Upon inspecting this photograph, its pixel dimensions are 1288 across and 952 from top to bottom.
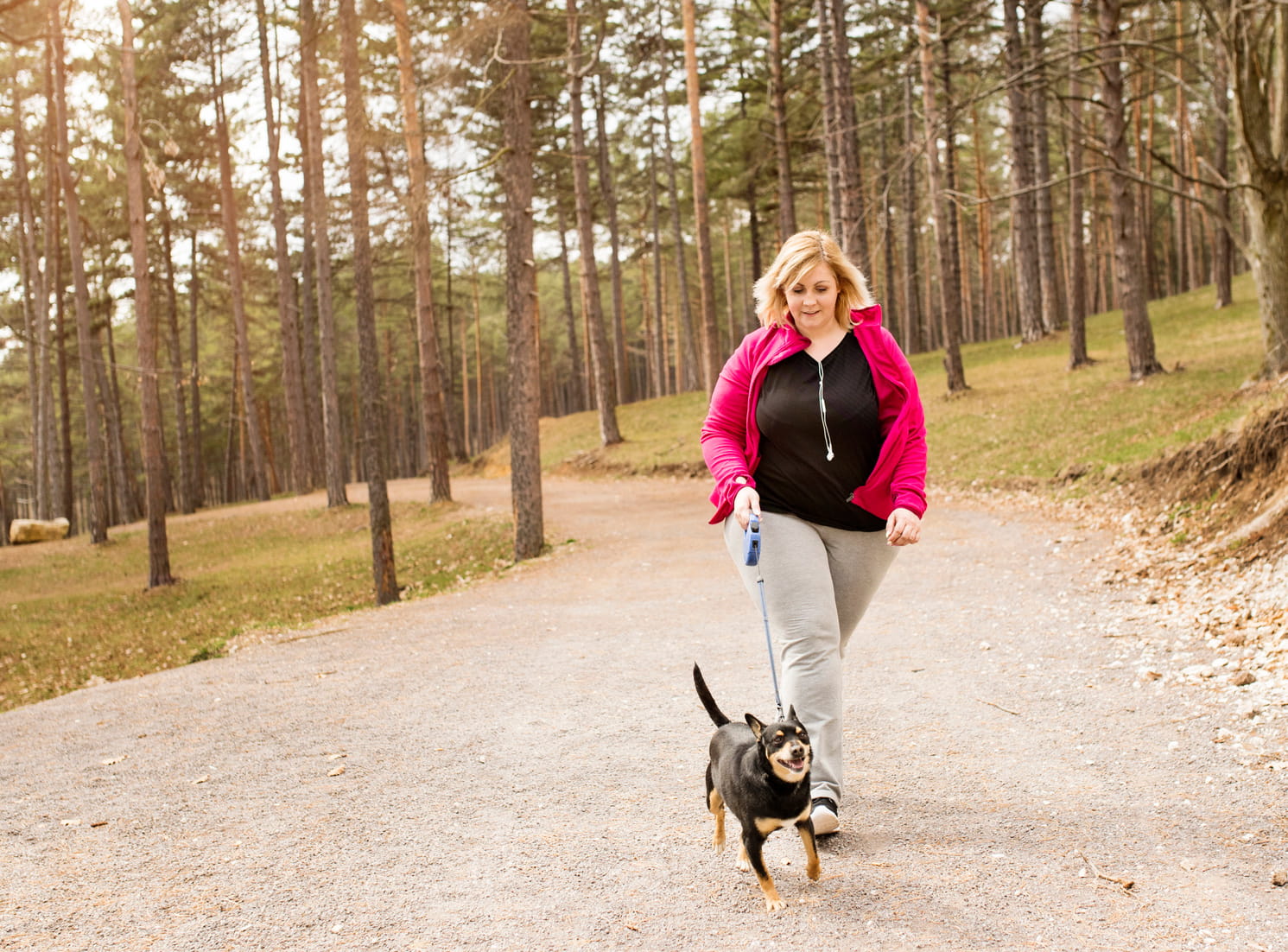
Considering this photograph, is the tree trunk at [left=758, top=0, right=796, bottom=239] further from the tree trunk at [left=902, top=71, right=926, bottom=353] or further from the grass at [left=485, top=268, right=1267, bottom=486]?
the tree trunk at [left=902, top=71, right=926, bottom=353]

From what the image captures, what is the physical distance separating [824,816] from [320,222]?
11.1m

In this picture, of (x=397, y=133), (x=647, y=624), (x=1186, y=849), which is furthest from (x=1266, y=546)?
(x=397, y=133)

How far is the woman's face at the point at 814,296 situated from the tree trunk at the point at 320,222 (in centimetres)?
1024

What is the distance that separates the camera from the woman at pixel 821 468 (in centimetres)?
358

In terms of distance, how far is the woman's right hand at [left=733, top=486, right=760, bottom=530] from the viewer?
348cm

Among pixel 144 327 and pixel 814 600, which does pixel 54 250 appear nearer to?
pixel 144 327

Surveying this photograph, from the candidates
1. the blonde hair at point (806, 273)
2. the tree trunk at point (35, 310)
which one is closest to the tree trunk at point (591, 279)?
the tree trunk at point (35, 310)

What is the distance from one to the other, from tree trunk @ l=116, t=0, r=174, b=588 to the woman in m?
14.0

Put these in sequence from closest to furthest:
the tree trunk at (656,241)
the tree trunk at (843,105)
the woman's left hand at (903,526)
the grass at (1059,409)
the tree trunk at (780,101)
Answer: the woman's left hand at (903,526) < the grass at (1059,409) < the tree trunk at (843,105) < the tree trunk at (780,101) < the tree trunk at (656,241)

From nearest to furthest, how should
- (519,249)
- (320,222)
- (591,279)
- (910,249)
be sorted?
(320,222) < (519,249) < (591,279) < (910,249)

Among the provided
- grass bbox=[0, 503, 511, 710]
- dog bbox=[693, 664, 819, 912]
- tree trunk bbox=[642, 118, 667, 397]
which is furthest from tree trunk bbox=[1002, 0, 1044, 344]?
dog bbox=[693, 664, 819, 912]

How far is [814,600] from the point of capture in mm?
3568

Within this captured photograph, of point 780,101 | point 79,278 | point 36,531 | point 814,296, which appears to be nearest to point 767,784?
point 814,296

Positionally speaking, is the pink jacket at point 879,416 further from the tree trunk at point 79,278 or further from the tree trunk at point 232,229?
the tree trunk at point 232,229
